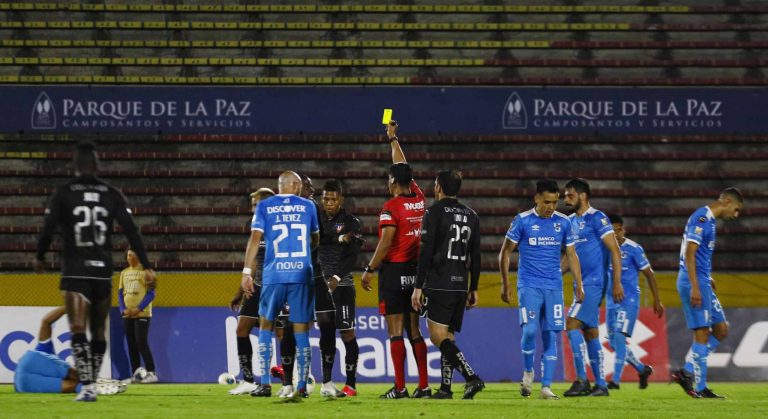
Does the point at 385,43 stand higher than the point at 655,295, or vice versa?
the point at 385,43

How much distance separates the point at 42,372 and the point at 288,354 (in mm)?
3081

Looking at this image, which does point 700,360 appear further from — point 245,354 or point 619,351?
point 245,354

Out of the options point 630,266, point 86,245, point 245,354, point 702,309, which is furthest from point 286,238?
point 630,266

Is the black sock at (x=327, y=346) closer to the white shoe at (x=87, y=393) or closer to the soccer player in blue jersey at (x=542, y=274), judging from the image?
the soccer player in blue jersey at (x=542, y=274)

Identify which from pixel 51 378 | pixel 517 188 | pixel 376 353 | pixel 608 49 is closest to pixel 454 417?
pixel 51 378

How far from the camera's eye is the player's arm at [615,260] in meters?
12.0

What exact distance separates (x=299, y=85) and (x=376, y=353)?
724 cm

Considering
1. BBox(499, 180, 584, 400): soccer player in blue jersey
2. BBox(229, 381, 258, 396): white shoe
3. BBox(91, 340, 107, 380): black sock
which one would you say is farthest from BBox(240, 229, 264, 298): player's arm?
BBox(499, 180, 584, 400): soccer player in blue jersey

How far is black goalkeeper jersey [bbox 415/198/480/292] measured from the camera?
10.8 metres

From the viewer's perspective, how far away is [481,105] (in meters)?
22.0

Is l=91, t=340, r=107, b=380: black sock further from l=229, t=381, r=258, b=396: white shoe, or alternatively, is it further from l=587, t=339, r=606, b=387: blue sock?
l=587, t=339, r=606, b=387: blue sock

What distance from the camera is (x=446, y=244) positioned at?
35.9ft

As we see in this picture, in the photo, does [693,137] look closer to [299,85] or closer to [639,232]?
[639,232]

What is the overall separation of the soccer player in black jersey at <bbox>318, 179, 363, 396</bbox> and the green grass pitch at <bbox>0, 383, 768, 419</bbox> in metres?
0.56
